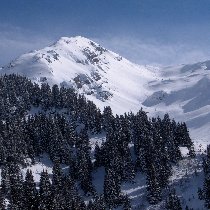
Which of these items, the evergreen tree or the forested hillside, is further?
the forested hillside

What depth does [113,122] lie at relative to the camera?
17250 centimetres

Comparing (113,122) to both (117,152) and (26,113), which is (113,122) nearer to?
(117,152)

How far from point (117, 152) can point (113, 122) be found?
29317mm

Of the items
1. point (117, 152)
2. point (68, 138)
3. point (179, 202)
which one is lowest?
point (179, 202)

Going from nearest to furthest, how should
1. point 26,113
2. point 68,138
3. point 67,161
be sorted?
1. point 67,161
2. point 68,138
3. point 26,113

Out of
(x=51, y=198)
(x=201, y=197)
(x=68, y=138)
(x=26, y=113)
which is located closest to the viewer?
(x=51, y=198)

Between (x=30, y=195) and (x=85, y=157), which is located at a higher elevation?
(x=85, y=157)

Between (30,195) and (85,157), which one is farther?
(85,157)

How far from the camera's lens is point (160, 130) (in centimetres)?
15762

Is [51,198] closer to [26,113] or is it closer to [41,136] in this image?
[41,136]

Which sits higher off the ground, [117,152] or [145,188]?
[117,152]

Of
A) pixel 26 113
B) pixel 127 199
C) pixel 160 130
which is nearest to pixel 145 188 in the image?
pixel 127 199

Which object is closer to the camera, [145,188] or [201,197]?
[201,197]

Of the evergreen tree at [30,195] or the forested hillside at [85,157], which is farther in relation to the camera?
the forested hillside at [85,157]
